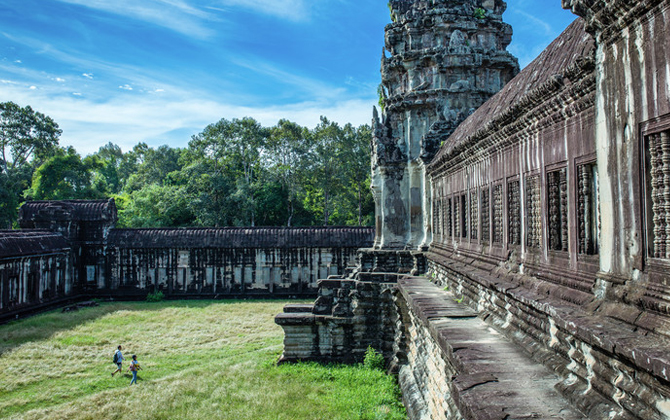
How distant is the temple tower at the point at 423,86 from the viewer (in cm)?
1378

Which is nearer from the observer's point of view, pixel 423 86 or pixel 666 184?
pixel 666 184

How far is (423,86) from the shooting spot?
14375 mm

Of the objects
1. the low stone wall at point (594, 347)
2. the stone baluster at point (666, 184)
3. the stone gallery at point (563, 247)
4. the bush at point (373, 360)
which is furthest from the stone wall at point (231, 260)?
the stone baluster at point (666, 184)

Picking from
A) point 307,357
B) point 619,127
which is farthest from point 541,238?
point 307,357

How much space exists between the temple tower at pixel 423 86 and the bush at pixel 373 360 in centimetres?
321

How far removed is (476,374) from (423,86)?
1139cm

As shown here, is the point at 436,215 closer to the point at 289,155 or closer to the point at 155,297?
the point at 155,297

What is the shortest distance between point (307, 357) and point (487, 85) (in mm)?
9399

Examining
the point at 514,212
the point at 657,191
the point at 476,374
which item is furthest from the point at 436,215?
the point at 657,191

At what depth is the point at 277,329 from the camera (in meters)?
17.5

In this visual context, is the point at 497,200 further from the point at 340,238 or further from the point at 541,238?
the point at 340,238

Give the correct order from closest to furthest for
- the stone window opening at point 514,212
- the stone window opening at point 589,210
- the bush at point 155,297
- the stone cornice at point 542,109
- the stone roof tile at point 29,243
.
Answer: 1. the stone cornice at point 542,109
2. the stone window opening at point 589,210
3. the stone window opening at point 514,212
4. the stone roof tile at point 29,243
5. the bush at point 155,297

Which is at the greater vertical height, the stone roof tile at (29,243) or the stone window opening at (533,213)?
the stone window opening at (533,213)

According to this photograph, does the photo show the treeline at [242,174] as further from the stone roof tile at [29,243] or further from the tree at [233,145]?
the stone roof tile at [29,243]
